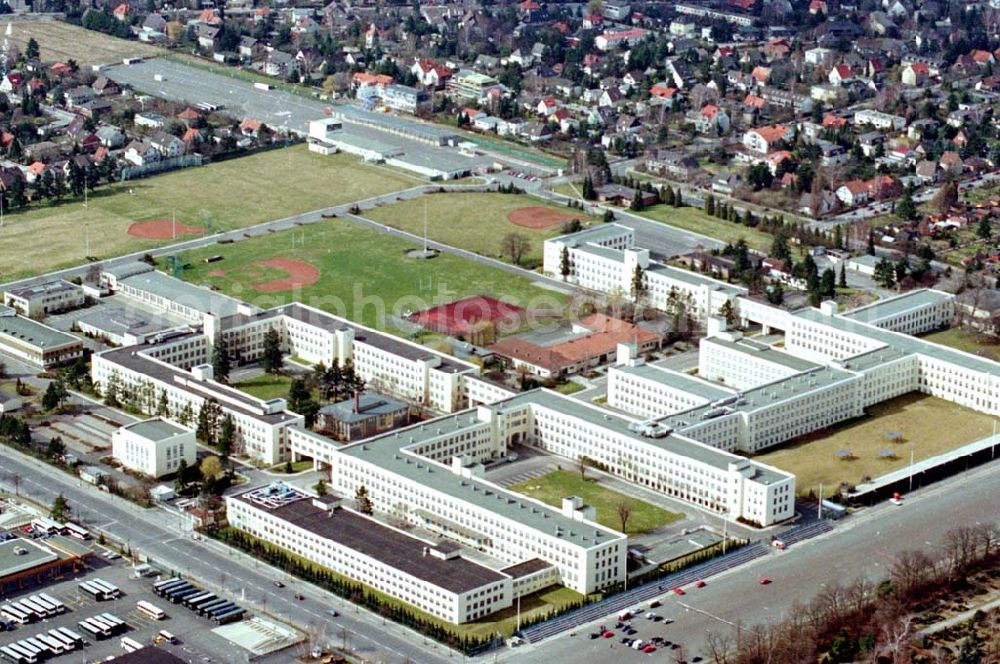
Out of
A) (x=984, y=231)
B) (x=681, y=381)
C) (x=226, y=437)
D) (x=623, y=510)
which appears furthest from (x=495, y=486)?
(x=984, y=231)

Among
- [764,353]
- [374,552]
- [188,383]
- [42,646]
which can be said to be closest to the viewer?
[42,646]

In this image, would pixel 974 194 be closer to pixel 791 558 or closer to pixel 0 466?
pixel 791 558

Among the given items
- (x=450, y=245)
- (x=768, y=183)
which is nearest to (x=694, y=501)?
(x=450, y=245)

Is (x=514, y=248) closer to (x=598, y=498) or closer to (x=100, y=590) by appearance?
(x=598, y=498)

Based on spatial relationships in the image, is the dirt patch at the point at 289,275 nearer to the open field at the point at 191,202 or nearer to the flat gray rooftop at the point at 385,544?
the open field at the point at 191,202

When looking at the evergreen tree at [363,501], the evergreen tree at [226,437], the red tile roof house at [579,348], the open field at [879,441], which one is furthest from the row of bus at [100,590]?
the red tile roof house at [579,348]

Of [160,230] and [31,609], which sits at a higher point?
[160,230]
